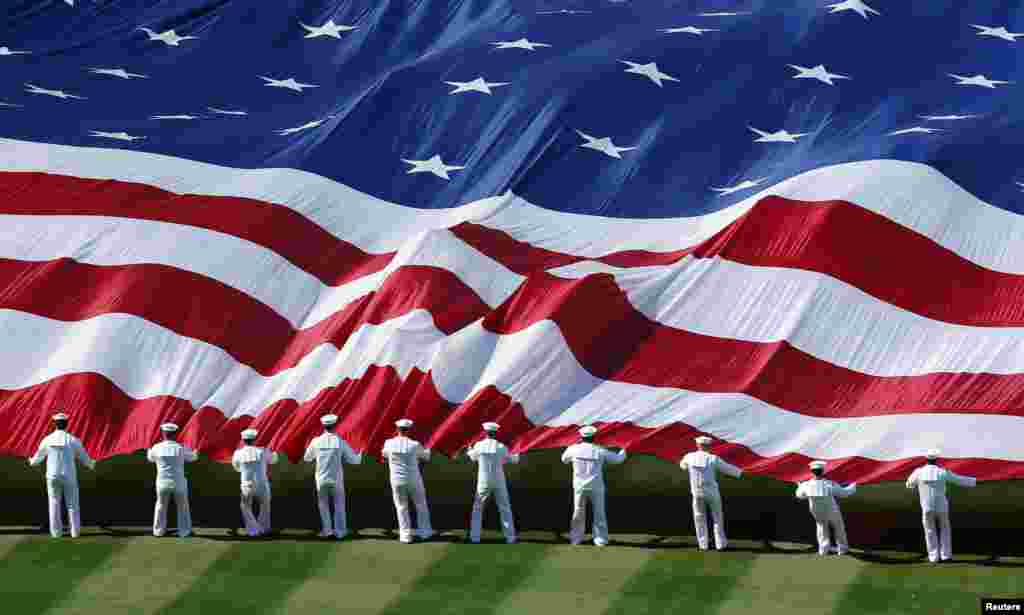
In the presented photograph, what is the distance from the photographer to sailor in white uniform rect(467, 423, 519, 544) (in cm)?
2173

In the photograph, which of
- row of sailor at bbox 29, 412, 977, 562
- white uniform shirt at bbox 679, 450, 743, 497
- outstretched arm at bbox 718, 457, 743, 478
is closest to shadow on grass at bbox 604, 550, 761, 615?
row of sailor at bbox 29, 412, 977, 562

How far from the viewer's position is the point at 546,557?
2120 centimetres

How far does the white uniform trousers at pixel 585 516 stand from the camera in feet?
70.7

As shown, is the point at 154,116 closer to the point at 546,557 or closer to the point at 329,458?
the point at 329,458

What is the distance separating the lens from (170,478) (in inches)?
876

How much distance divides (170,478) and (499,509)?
384 cm

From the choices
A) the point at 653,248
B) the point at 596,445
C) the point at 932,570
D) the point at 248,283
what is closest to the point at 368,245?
the point at 248,283

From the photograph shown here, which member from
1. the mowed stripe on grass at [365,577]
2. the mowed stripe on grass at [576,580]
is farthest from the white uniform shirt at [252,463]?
the mowed stripe on grass at [576,580]

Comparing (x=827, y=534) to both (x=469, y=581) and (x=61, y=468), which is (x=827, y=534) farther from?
(x=61, y=468)

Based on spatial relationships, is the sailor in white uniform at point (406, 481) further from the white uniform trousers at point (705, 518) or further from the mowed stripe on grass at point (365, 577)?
the white uniform trousers at point (705, 518)

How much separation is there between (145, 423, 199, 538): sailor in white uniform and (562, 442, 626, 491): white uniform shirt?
4.52m

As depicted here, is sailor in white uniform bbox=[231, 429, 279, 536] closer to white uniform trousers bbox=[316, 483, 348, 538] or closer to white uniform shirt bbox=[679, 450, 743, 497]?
white uniform trousers bbox=[316, 483, 348, 538]

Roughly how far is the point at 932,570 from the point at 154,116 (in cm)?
1511

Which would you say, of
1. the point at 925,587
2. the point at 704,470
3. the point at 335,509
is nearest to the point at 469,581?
the point at 335,509
